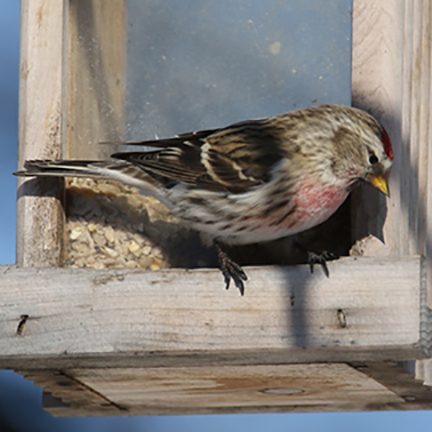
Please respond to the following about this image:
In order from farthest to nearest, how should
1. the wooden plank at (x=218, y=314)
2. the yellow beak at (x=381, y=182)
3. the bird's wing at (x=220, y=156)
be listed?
the bird's wing at (x=220, y=156), the yellow beak at (x=381, y=182), the wooden plank at (x=218, y=314)

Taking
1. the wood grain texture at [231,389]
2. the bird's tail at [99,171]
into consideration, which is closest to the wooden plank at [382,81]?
the wood grain texture at [231,389]

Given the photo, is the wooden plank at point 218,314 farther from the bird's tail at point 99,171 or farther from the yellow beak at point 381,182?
the bird's tail at point 99,171

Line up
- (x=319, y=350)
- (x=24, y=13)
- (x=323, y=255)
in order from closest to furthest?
(x=319, y=350) → (x=323, y=255) → (x=24, y=13)

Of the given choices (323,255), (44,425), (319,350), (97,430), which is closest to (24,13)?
(323,255)

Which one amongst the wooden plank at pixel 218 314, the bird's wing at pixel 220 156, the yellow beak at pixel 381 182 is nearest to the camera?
the wooden plank at pixel 218 314

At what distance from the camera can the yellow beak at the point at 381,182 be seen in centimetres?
273

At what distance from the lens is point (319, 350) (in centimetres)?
239

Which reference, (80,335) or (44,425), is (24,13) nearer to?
(80,335)

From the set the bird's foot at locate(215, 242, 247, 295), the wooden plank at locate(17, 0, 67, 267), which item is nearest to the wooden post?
the bird's foot at locate(215, 242, 247, 295)

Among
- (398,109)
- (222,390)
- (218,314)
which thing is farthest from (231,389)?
(398,109)

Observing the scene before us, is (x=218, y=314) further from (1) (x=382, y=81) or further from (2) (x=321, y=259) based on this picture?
(1) (x=382, y=81)

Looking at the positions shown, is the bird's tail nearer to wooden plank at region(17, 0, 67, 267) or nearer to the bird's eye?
wooden plank at region(17, 0, 67, 267)

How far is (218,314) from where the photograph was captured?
2.45 m

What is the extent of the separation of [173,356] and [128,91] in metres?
1.00
